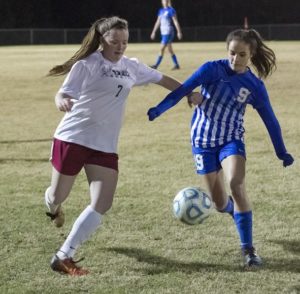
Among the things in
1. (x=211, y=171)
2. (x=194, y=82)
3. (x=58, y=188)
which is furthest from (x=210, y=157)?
(x=58, y=188)

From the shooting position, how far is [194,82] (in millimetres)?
5465

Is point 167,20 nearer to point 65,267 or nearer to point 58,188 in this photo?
point 58,188

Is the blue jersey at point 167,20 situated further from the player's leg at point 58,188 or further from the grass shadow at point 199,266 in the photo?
the grass shadow at point 199,266

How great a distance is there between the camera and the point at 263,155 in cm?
953

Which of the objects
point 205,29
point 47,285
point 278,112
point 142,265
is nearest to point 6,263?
point 47,285

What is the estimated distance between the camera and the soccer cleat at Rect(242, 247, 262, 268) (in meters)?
5.18

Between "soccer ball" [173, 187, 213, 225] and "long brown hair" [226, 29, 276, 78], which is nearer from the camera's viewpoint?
"long brown hair" [226, 29, 276, 78]

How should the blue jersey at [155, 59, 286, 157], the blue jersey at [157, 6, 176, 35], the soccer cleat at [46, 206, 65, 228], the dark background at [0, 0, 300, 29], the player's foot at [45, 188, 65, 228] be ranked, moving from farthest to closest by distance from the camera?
the dark background at [0, 0, 300, 29], the blue jersey at [157, 6, 176, 35], the soccer cleat at [46, 206, 65, 228], the player's foot at [45, 188, 65, 228], the blue jersey at [155, 59, 286, 157]

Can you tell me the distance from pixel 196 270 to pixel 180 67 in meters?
16.8

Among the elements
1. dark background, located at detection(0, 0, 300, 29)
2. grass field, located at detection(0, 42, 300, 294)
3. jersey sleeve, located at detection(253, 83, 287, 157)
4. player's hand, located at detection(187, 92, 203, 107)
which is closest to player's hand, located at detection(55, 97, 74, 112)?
player's hand, located at detection(187, 92, 203, 107)

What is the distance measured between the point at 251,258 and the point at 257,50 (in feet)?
5.38

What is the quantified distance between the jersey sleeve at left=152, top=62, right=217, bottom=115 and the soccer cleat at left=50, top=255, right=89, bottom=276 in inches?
54.9

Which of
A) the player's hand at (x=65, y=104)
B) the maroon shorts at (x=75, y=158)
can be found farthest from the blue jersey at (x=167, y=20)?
the player's hand at (x=65, y=104)

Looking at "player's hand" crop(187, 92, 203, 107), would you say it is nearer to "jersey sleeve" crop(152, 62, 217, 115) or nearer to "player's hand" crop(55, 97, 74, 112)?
"jersey sleeve" crop(152, 62, 217, 115)
